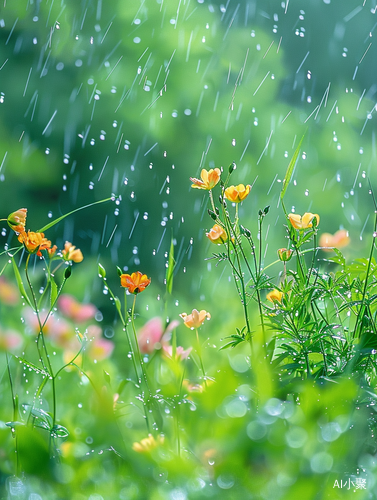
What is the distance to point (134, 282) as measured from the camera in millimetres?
638

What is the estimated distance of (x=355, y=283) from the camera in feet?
1.98

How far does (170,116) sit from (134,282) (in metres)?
2.41

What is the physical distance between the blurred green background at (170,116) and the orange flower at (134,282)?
6.66 ft

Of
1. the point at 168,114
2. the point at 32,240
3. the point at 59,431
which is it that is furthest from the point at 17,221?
the point at 168,114

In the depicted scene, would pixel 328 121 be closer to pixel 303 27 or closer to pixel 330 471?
pixel 303 27

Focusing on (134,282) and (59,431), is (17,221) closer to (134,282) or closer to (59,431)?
(134,282)

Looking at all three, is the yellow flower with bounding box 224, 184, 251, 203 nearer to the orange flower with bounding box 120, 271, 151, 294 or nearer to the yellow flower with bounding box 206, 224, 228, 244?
the yellow flower with bounding box 206, 224, 228, 244

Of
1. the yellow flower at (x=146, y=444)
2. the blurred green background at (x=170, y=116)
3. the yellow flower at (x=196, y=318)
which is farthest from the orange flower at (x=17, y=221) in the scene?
the blurred green background at (x=170, y=116)

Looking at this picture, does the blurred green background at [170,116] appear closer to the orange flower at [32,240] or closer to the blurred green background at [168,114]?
the blurred green background at [168,114]

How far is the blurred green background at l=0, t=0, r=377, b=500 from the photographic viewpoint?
2.83 metres

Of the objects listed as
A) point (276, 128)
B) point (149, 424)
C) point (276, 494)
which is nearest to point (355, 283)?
point (149, 424)

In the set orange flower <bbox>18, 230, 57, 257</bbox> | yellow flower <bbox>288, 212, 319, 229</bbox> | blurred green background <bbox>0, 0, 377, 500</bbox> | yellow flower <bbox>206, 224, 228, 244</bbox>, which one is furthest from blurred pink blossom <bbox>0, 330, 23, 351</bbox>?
blurred green background <bbox>0, 0, 377, 500</bbox>

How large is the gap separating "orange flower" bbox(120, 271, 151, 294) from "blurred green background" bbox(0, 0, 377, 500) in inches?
80.0

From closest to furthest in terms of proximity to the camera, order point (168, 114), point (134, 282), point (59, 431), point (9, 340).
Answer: point (59, 431) → point (134, 282) → point (9, 340) → point (168, 114)
